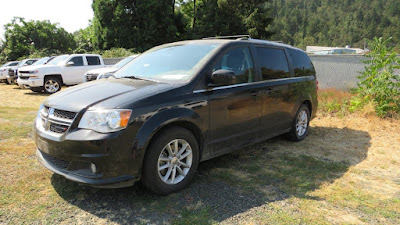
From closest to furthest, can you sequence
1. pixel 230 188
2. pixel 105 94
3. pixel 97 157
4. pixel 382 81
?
1. pixel 97 157
2. pixel 105 94
3. pixel 230 188
4. pixel 382 81

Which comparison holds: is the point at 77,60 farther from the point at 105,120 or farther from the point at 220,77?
the point at 105,120

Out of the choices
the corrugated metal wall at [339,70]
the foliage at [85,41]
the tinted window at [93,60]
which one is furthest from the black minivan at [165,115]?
the foliage at [85,41]

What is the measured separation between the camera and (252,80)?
437cm

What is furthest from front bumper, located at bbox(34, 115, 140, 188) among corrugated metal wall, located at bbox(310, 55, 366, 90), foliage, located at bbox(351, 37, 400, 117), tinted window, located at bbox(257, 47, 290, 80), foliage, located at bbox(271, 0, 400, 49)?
foliage, located at bbox(271, 0, 400, 49)

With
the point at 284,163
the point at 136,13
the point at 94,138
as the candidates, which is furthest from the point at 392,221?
the point at 136,13

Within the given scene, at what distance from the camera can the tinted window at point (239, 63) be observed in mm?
4016

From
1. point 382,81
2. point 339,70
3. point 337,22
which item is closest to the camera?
point 382,81

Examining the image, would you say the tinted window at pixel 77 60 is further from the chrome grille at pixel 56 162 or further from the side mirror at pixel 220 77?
the side mirror at pixel 220 77

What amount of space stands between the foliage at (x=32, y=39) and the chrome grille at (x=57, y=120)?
35.5 metres

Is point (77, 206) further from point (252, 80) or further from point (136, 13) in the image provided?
point (136, 13)

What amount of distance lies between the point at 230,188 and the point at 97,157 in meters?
1.61

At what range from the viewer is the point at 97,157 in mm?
2850

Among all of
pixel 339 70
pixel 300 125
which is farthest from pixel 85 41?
pixel 300 125

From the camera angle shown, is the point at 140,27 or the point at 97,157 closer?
the point at 97,157
